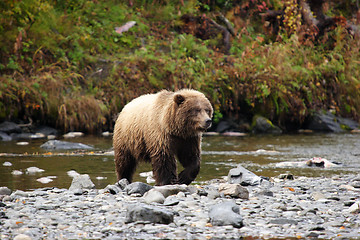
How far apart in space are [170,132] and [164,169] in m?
0.50

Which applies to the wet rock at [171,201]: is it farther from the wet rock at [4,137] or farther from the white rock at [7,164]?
the wet rock at [4,137]

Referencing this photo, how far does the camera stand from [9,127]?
14844 mm

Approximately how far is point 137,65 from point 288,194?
11535mm

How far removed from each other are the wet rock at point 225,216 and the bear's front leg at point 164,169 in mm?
2055

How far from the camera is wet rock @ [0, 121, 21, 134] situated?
48.3 feet

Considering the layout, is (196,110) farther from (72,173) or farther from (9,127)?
(9,127)

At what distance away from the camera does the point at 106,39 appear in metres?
19.2

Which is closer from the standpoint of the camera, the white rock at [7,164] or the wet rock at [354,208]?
the wet rock at [354,208]

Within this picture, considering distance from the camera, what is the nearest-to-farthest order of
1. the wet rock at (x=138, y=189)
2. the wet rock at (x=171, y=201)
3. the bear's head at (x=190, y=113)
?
the wet rock at (x=171, y=201), the wet rock at (x=138, y=189), the bear's head at (x=190, y=113)

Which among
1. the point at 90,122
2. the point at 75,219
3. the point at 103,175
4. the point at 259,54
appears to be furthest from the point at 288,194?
the point at 259,54

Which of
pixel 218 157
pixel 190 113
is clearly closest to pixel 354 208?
pixel 190 113

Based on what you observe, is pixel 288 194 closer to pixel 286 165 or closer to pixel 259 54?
pixel 286 165

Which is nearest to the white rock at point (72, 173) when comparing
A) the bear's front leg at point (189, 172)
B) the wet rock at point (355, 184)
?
the bear's front leg at point (189, 172)

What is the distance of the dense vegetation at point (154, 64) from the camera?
15.8m
